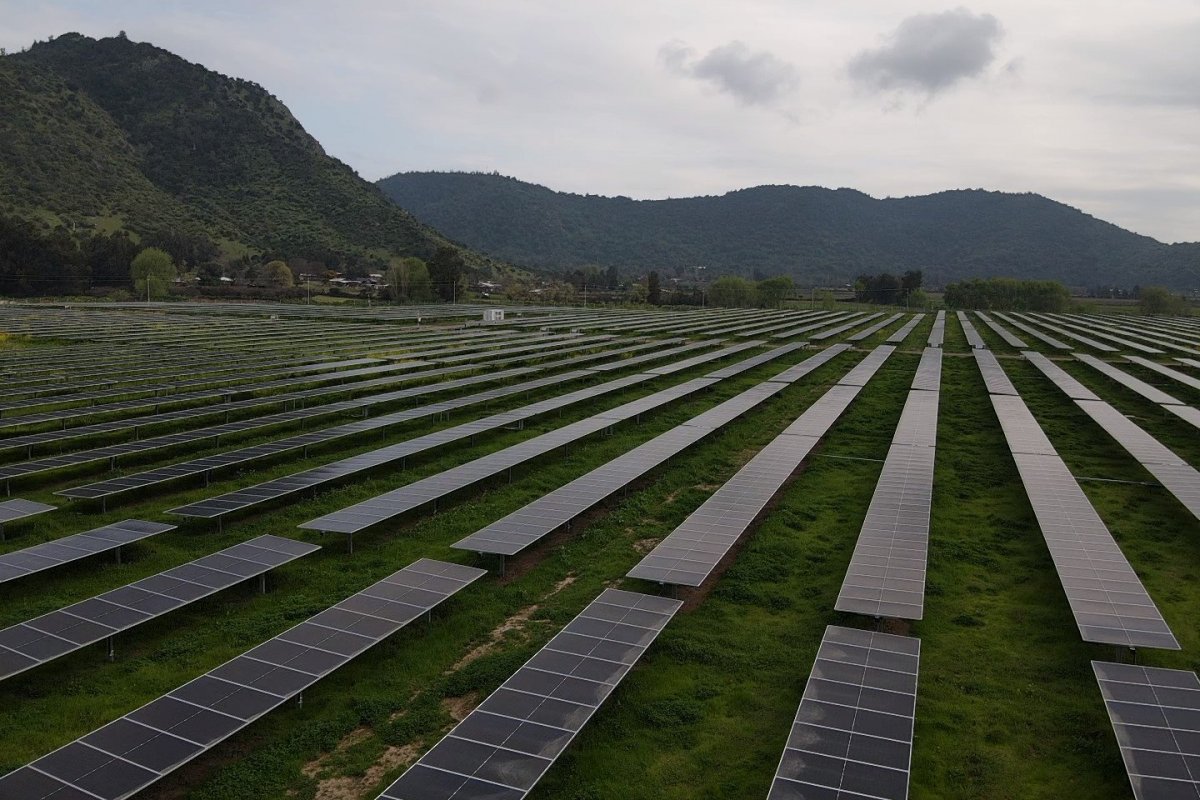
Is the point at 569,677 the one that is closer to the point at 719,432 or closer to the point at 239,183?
the point at 719,432

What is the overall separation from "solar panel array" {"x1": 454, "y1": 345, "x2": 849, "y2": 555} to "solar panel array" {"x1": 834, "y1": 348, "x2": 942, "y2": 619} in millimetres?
5843

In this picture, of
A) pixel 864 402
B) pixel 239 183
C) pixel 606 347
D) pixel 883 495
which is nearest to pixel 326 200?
pixel 239 183

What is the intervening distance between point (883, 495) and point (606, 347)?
38.0m

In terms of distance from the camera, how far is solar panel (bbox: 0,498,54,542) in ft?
52.1

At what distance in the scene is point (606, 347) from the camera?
56281 mm

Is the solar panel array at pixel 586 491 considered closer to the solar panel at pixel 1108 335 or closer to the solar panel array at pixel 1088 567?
the solar panel array at pixel 1088 567

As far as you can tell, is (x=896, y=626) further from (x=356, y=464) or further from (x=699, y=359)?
(x=699, y=359)

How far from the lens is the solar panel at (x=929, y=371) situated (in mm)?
38656

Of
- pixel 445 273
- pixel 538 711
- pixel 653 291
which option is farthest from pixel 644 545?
pixel 653 291

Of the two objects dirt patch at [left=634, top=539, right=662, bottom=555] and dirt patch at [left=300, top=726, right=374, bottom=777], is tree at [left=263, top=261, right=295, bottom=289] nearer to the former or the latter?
dirt patch at [left=634, top=539, right=662, bottom=555]

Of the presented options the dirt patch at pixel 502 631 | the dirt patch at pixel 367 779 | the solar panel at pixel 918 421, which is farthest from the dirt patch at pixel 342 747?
the solar panel at pixel 918 421

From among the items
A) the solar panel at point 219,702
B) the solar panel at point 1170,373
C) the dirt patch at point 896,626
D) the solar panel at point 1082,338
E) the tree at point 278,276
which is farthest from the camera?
the tree at point 278,276

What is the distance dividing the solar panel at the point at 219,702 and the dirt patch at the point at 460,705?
1429mm

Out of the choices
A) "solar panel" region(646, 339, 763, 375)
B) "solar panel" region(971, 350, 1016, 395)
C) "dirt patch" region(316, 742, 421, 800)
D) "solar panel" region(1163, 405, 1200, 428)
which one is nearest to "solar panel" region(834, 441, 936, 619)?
"dirt patch" region(316, 742, 421, 800)
